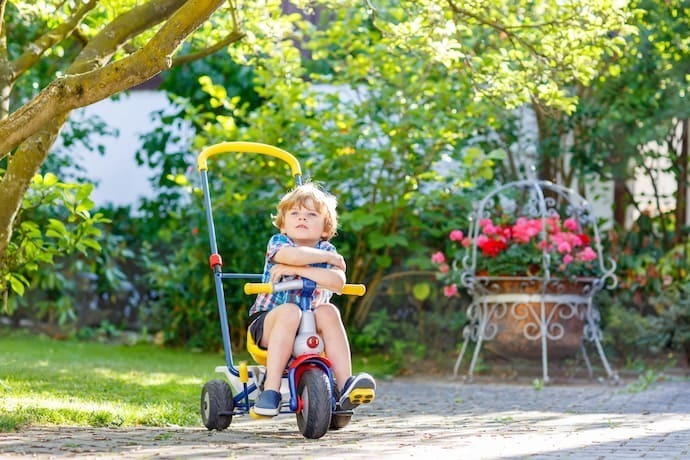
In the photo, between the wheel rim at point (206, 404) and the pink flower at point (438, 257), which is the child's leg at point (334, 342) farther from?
the pink flower at point (438, 257)

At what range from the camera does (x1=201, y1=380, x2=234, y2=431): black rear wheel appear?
5.21m

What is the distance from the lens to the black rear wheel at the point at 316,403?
4770 mm

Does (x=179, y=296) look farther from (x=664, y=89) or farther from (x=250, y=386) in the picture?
(x=250, y=386)

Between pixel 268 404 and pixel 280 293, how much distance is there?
23.5 inches

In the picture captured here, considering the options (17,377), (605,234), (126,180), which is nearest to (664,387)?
(605,234)

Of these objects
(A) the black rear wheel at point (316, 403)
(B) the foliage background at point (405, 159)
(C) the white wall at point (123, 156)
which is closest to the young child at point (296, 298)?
(A) the black rear wheel at point (316, 403)

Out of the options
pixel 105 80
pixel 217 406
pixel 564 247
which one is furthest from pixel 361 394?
pixel 564 247

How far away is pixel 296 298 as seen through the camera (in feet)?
16.8

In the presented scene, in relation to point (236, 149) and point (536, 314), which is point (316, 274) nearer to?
point (236, 149)

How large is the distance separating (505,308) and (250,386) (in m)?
3.99

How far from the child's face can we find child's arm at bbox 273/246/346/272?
13cm

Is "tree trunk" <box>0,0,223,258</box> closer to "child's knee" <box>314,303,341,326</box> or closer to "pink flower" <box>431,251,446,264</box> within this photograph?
"child's knee" <box>314,303,341,326</box>

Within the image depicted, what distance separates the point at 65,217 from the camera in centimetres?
1097

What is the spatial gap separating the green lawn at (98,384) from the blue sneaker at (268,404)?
84 centimetres
